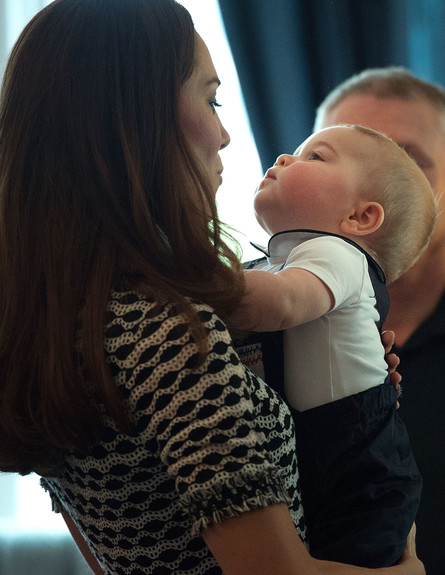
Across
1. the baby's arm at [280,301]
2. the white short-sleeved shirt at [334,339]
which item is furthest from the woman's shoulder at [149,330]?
the white short-sleeved shirt at [334,339]

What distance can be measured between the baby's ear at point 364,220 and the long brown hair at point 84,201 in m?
0.35

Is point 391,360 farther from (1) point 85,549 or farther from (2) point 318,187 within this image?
(1) point 85,549

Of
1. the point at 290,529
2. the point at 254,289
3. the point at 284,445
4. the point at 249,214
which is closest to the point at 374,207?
the point at 254,289

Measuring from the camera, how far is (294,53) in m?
2.39

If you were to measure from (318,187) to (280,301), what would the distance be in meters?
0.38

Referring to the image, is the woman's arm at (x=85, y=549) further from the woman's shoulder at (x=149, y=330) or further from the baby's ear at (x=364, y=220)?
the baby's ear at (x=364, y=220)

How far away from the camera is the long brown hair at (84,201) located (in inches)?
34.8

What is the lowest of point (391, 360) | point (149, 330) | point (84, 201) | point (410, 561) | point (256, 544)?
point (410, 561)

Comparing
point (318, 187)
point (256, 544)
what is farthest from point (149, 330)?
point (318, 187)

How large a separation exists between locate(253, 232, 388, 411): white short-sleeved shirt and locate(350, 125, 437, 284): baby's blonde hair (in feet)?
0.54

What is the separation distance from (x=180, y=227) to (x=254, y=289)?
5.5 inches

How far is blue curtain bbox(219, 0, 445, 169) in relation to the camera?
2.37 meters

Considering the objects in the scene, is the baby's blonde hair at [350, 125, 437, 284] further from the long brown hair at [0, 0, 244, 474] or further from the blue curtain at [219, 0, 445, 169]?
the blue curtain at [219, 0, 445, 169]

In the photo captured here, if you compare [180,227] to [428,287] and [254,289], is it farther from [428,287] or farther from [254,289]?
[428,287]
